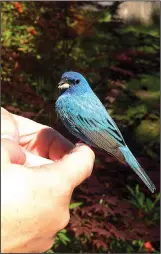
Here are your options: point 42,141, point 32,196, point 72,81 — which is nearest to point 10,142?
point 32,196

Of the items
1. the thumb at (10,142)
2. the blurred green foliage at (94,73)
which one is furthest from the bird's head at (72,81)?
the thumb at (10,142)

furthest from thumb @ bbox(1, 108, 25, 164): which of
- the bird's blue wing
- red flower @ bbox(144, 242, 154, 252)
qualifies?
red flower @ bbox(144, 242, 154, 252)

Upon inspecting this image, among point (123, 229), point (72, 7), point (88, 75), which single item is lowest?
point (123, 229)

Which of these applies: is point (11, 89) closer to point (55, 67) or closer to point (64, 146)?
point (55, 67)

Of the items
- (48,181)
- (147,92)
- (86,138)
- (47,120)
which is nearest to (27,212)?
(48,181)

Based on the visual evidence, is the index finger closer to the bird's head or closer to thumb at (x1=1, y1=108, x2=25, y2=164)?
thumb at (x1=1, y1=108, x2=25, y2=164)

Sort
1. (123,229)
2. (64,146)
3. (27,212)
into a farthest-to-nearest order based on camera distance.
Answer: (123,229)
(64,146)
(27,212)

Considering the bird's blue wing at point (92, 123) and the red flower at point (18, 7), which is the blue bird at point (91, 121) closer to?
the bird's blue wing at point (92, 123)
